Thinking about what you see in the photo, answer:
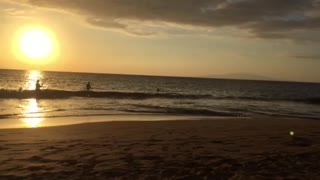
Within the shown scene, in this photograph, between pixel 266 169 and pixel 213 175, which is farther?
pixel 266 169

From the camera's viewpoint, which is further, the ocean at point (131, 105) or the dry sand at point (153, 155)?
the ocean at point (131, 105)

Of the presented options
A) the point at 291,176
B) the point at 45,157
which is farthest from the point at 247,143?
the point at 45,157

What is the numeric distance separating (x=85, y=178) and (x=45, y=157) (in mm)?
2373

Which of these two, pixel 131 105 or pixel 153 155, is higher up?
pixel 153 155

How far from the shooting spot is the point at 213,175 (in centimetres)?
843

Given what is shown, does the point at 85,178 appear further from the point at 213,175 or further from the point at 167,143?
the point at 167,143

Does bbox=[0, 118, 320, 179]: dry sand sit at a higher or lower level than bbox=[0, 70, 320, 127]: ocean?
higher

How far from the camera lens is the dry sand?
8.51 m

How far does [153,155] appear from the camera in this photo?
1053 cm

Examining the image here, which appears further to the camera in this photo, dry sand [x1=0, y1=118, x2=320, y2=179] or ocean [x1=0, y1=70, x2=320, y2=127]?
ocean [x1=0, y1=70, x2=320, y2=127]

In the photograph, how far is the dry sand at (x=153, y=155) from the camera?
8508 millimetres

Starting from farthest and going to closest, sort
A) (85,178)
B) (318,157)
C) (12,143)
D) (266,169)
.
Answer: (12,143)
(318,157)
(266,169)
(85,178)

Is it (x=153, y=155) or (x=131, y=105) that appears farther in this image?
(x=131, y=105)

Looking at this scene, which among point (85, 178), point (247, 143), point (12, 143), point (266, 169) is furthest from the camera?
point (247, 143)
